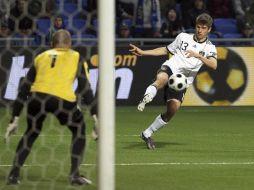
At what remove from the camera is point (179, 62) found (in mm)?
12414

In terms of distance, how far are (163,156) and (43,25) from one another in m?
3.78

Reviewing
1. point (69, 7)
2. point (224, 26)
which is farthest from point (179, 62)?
point (224, 26)

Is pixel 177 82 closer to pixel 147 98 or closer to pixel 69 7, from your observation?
pixel 147 98

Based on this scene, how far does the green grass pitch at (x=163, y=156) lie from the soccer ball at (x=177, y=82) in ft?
2.54

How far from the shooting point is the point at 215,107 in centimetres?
1825

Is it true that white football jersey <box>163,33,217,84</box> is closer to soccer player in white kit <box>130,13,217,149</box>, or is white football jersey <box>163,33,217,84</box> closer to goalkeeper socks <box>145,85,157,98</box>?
soccer player in white kit <box>130,13,217,149</box>

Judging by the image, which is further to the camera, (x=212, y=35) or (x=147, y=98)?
(x=212, y=35)

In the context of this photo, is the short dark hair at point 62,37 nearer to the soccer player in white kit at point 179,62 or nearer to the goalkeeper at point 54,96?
the goalkeeper at point 54,96

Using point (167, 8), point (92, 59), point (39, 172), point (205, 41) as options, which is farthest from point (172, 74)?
point (167, 8)

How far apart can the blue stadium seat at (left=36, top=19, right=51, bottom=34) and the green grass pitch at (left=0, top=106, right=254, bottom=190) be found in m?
1.50

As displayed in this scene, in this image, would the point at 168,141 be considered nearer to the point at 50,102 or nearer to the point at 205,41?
the point at 205,41

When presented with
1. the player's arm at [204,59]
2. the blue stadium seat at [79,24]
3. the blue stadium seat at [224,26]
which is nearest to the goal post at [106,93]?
the player's arm at [204,59]

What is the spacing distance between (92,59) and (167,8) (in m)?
2.73

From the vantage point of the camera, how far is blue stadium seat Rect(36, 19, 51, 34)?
13.6 metres
